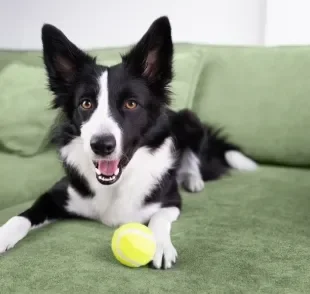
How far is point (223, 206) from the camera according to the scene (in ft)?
6.09

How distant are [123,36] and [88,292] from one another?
109 inches

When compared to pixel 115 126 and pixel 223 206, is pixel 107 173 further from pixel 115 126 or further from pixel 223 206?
pixel 223 206

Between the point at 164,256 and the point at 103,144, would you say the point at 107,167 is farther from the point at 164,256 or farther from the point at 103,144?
the point at 164,256

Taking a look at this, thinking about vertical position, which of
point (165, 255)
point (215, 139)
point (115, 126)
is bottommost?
point (215, 139)

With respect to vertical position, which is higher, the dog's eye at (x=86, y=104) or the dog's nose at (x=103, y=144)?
the dog's eye at (x=86, y=104)

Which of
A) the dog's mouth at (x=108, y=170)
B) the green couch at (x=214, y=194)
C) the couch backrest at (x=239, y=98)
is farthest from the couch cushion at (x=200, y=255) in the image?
the couch backrest at (x=239, y=98)

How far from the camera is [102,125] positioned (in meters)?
1.51

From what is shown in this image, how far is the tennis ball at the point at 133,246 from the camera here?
1265mm

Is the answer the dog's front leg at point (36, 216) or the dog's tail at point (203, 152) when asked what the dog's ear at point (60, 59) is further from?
the dog's tail at point (203, 152)

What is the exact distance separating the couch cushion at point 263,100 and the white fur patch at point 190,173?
28 centimetres

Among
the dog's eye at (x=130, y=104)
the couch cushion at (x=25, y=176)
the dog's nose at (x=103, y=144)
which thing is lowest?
the couch cushion at (x=25, y=176)

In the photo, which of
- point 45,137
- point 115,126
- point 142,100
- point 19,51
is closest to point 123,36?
point 19,51

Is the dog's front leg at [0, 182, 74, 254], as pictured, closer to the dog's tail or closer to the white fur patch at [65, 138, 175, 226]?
the white fur patch at [65, 138, 175, 226]

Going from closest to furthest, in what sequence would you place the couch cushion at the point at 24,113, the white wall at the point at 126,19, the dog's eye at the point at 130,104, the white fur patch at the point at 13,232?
the white fur patch at the point at 13,232
the dog's eye at the point at 130,104
the couch cushion at the point at 24,113
the white wall at the point at 126,19
